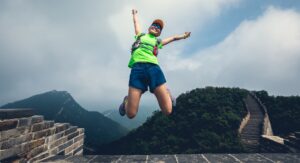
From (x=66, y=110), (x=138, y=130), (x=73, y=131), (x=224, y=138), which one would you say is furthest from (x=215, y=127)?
(x=66, y=110)

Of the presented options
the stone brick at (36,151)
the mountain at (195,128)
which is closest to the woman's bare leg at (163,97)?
the stone brick at (36,151)

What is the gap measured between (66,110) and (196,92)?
47876 millimetres

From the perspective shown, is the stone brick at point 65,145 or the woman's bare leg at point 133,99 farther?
the stone brick at point 65,145

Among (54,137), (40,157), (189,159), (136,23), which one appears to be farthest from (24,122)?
(189,159)

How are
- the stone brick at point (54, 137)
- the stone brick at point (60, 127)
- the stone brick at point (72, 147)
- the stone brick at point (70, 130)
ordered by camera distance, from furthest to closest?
the stone brick at point (70, 130), the stone brick at point (72, 147), the stone brick at point (60, 127), the stone brick at point (54, 137)

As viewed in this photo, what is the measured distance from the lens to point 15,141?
3.94 metres

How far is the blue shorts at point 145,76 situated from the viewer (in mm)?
3667

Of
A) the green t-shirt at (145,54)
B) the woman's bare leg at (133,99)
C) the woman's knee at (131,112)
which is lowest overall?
the woman's knee at (131,112)

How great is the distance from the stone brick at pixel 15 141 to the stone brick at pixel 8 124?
8.0 inches

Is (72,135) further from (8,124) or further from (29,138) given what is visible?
(8,124)

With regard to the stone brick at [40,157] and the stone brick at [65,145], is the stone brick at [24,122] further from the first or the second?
the stone brick at [65,145]

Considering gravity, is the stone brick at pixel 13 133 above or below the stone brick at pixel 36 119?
below

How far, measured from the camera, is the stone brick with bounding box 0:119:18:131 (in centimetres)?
363

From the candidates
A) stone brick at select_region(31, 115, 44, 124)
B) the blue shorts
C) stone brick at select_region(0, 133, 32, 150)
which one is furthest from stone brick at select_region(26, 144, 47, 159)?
the blue shorts
